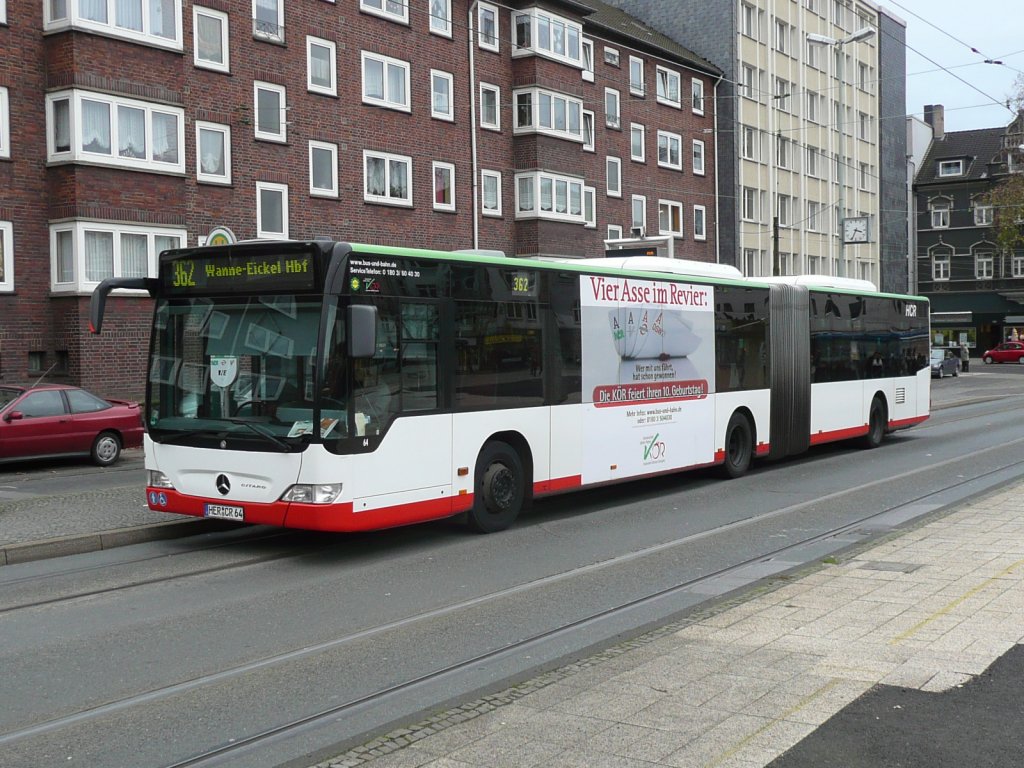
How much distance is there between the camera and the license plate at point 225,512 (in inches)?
401

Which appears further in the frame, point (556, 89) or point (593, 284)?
point (556, 89)

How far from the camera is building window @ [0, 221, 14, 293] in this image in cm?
2438

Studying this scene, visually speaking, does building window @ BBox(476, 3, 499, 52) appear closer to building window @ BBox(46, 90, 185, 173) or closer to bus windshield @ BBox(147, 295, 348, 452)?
building window @ BBox(46, 90, 185, 173)

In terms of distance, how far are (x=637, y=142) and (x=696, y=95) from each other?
21.2 ft

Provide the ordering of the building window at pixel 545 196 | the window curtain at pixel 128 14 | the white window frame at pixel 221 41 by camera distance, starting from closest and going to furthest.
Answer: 1. the window curtain at pixel 128 14
2. the white window frame at pixel 221 41
3. the building window at pixel 545 196

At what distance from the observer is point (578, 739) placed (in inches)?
201

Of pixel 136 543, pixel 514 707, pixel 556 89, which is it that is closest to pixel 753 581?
pixel 514 707

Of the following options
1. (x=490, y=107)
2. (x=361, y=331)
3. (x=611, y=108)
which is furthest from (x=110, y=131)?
(x=611, y=108)

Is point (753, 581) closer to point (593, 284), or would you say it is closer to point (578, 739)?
point (578, 739)

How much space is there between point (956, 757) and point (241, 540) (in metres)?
7.88

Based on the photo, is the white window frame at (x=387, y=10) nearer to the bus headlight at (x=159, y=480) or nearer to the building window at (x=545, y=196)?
the building window at (x=545, y=196)

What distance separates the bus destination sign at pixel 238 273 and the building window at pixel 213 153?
58.4ft

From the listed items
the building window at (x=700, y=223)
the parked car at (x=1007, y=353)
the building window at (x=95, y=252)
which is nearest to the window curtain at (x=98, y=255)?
the building window at (x=95, y=252)

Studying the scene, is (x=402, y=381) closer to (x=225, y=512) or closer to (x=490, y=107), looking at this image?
(x=225, y=512)
